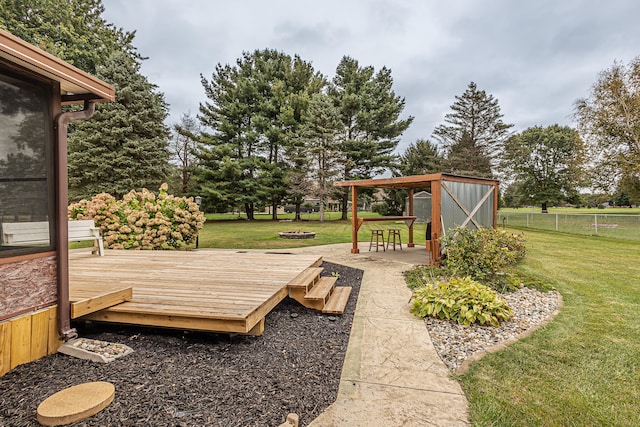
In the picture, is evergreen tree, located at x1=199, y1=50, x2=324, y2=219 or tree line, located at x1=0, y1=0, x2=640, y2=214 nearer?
tree line, located at x1=0, y1=0, x2=640, y2=214

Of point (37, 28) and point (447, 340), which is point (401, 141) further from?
point (37, 28)

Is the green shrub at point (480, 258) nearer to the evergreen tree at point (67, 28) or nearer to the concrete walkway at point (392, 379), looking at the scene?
the concrete walkway at point (392, 379)

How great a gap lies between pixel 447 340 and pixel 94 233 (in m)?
6.13

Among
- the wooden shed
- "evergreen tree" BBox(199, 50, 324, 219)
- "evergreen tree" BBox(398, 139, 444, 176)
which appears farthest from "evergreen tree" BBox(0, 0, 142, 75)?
"evergreen tree" BBox(398, 139, 444, 176)

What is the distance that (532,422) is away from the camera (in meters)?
1.80

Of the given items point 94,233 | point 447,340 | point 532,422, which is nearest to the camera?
point 532,422

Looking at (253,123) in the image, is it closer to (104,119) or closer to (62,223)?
(104,119)

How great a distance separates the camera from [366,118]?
21.1m

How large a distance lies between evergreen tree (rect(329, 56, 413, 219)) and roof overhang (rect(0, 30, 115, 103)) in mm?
18220

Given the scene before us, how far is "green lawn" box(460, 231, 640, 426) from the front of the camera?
1872 mm

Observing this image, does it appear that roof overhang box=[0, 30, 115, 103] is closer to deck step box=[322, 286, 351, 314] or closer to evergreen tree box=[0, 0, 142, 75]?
deck step box=[322, 286, 351, 314]

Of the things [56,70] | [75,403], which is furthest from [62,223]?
[75,403]

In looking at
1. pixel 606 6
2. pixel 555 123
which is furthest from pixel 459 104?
pixel 606 6

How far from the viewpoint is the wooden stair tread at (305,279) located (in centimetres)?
360
